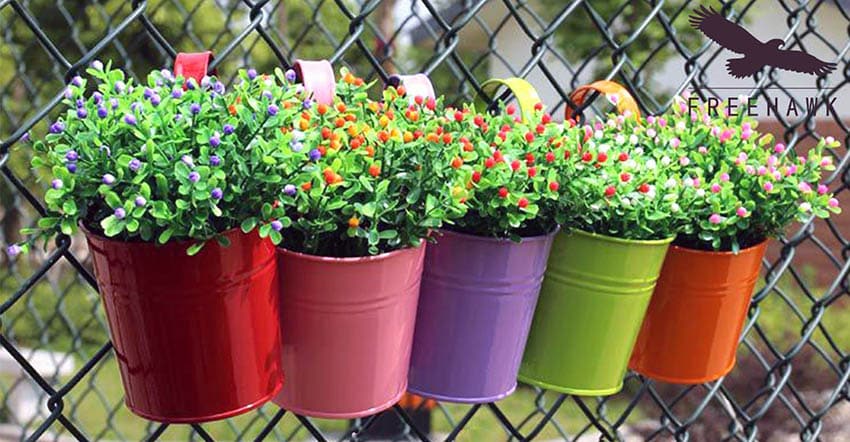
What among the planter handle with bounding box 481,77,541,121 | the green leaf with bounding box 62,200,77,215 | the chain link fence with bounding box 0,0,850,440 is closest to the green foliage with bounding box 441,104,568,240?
the planter handle with bounding box 481,77,541,121

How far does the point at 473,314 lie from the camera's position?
2.43 ft

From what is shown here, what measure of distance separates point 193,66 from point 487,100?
0.28 metres

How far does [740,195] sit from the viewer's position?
828mm

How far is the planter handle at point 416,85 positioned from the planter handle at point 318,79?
0.06 m

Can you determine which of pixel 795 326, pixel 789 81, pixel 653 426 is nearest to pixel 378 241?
pixel 789 81

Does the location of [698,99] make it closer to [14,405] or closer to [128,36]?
[14,405]

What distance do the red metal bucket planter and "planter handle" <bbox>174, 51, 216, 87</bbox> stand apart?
0.48 ft

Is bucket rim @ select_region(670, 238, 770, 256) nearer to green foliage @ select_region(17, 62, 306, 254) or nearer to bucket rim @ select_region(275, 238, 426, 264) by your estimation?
bucket rim @ select_region(275, 238, 426, 264)

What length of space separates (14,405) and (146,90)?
135 inches

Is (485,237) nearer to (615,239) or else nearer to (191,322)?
(615,239)

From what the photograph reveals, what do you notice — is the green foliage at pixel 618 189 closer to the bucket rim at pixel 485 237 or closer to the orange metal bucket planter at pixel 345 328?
the bucket rim at pixel 485 237

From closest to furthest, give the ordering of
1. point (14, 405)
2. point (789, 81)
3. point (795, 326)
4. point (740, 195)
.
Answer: point (740, 195)
point (789, 81)
point (14, 405)
point (795, 326)

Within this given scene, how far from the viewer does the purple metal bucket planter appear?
728 mm

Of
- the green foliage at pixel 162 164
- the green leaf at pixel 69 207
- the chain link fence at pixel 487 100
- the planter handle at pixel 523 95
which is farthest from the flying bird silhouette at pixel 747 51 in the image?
the green leaf at pixel 69 207
